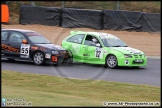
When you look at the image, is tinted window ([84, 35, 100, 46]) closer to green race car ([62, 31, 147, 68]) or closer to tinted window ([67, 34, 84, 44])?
green race car ([62, 31, 147, 68])

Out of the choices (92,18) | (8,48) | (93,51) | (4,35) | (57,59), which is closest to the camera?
(57,59)

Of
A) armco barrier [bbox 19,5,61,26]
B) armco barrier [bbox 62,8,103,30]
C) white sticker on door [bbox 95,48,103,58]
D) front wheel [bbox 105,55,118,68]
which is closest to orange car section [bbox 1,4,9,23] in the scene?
armco barrier [bbox 19,5,61,26]

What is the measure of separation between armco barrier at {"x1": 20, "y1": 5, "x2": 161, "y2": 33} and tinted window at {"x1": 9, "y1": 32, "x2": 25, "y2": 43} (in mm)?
11369

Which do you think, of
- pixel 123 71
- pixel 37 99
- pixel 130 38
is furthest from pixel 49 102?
pixel 130 38

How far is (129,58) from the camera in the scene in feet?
58.0

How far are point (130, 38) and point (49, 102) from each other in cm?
2064

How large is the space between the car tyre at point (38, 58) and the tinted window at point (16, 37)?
988 millimetres

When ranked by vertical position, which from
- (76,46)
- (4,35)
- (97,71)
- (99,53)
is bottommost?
(97,71)

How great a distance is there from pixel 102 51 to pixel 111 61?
1.98ft

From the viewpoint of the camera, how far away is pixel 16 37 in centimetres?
1889

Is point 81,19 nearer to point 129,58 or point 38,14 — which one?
point 38,14

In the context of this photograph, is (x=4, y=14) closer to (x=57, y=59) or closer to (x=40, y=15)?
(x=40, y=15)

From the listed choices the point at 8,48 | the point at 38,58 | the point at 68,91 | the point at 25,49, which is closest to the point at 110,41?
the point at 38,58

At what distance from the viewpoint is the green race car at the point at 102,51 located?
17.8 m
